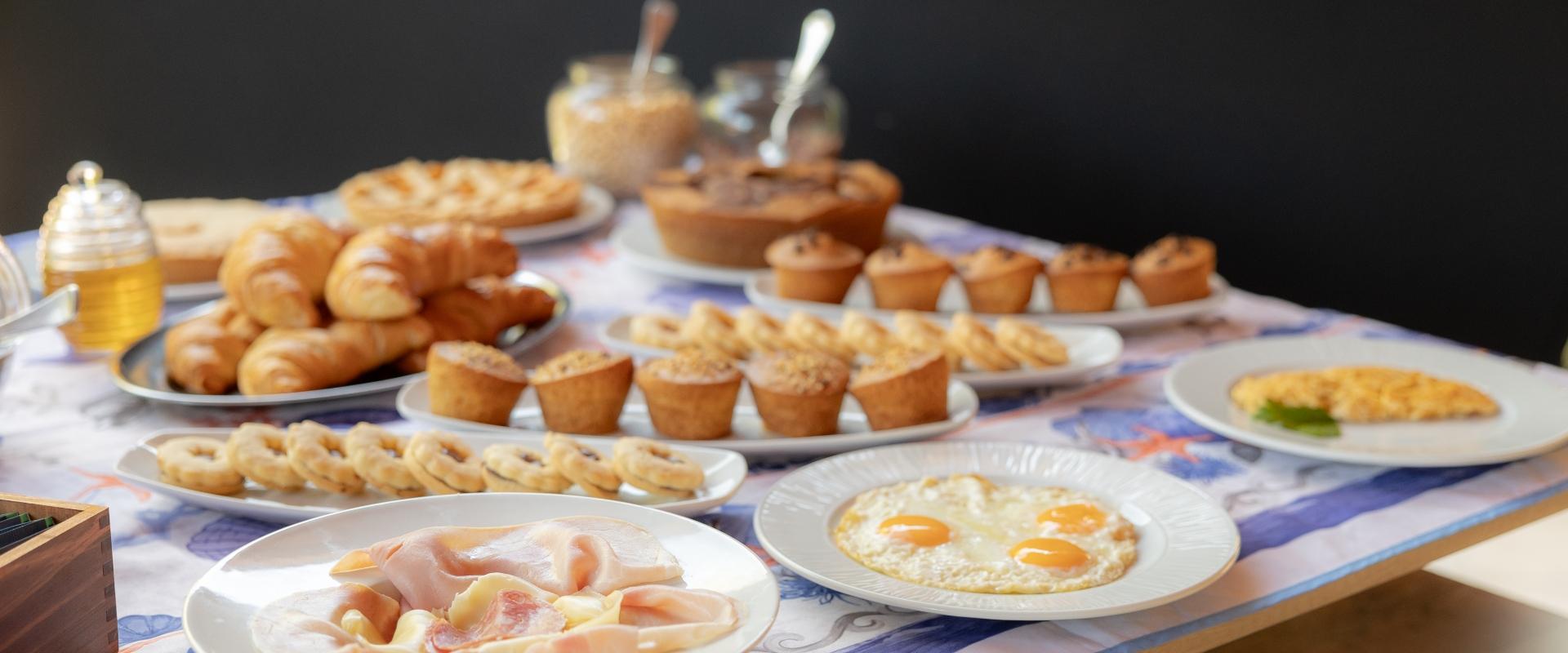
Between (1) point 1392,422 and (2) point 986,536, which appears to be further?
(1) point 1392,422

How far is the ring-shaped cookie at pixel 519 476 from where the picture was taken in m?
1.28

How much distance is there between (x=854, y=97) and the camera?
4227 millimetres

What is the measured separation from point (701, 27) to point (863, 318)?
298 cm

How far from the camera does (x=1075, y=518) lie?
1253mm

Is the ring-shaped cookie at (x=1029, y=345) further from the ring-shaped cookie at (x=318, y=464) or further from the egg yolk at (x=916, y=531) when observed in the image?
the ring-shaped cookie at (x=318, y=464)

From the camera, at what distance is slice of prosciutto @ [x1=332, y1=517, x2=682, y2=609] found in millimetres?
972

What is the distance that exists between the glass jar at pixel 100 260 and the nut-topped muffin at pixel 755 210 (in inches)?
34.3

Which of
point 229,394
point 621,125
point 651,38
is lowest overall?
point 229,394

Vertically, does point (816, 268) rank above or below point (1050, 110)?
below

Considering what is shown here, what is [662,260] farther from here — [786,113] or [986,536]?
[986,536]

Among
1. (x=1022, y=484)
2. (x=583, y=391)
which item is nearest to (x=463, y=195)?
(x=583, y=391)

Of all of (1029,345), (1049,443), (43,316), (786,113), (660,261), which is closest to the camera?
(43,316)

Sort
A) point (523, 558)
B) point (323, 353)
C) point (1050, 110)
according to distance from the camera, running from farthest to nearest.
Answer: point (1050, 110) → point (323, 353) → point (523, 558)

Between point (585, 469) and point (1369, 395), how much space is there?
3.15 ft
